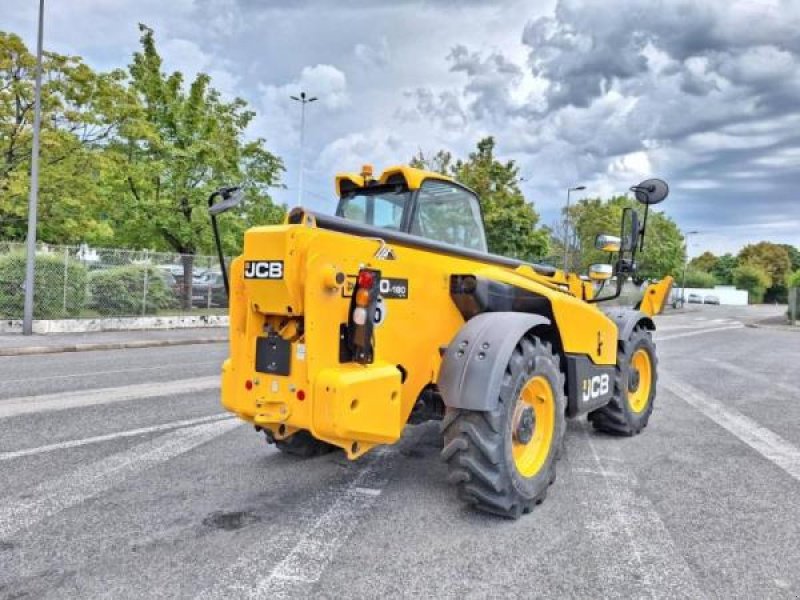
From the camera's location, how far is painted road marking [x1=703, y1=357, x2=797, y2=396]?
32.3 ft

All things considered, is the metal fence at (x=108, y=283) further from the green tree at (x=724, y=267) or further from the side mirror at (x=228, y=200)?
the green tree at (x=724, y=267)

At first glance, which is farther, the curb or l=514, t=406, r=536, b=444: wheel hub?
the curb

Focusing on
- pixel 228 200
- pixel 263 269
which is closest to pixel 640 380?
pixel 263 269

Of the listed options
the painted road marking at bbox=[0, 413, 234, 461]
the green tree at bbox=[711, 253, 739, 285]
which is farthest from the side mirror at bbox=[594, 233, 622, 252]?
the green tree at bbox=[711, 253, 739, 285]

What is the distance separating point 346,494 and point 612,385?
272cm

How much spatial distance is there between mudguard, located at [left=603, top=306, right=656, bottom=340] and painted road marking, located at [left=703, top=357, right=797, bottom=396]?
178 inches

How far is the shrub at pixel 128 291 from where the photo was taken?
55.6 feet

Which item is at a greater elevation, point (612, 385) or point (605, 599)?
point (612, 385)

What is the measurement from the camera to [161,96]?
878 inches

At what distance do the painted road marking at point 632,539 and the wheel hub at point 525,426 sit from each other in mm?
615

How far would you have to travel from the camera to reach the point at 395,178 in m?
4.99

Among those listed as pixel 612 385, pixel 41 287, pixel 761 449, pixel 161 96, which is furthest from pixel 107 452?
pixel 161 96

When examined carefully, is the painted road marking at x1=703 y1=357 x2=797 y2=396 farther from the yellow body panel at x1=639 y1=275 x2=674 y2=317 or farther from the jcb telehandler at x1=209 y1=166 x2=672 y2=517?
the jcb telehandler at x1=209 y1=166 x2=672 y2=517

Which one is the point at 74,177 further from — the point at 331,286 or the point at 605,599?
the point at 605,599
